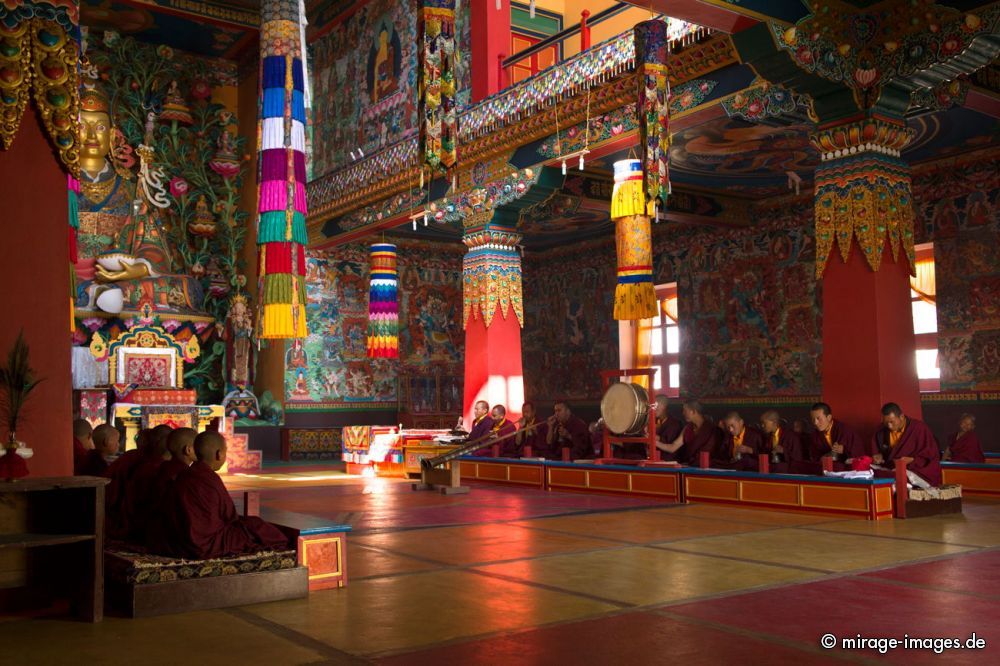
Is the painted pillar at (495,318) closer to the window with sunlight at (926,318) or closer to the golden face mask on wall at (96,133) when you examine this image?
the window with sunlight at (926,318)

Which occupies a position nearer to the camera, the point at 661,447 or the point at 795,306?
the point at 661,447

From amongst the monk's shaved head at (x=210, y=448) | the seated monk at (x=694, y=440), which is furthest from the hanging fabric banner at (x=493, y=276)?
the monk's shaved head at (x=210, y=448)

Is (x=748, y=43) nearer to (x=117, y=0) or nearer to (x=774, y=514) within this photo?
(x=774, y=514)

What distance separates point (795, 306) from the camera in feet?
45.7

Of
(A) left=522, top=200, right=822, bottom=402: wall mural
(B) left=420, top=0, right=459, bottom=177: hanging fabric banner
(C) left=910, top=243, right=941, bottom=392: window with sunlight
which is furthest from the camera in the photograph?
(A) left=522, top=200, right=822, bottom=402: wall mural

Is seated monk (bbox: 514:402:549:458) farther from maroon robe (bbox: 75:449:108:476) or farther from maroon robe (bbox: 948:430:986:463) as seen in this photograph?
maroon robe (bbox: 75:449:108:476)

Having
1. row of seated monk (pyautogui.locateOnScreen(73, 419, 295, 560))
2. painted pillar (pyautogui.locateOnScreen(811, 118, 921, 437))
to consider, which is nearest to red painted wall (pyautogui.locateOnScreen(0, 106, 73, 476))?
row of seated monk (pyautogui.locateOnScreen(73, 419, 295, 560))

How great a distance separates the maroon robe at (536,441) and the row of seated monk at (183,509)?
703cm

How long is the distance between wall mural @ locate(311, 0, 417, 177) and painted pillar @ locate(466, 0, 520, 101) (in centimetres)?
122

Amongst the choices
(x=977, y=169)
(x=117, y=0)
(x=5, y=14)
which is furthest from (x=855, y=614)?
(x=117, y=0)

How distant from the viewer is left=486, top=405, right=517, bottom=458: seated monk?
39.3ft

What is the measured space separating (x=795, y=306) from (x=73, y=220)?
36.7ft

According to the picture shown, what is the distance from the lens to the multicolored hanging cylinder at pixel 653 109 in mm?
7586

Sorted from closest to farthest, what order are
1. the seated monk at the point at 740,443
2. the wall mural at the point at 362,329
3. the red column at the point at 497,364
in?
the seated monk at the point at 740,443, the red column at the point at 497,364, the wall mural at the point at 362,329
